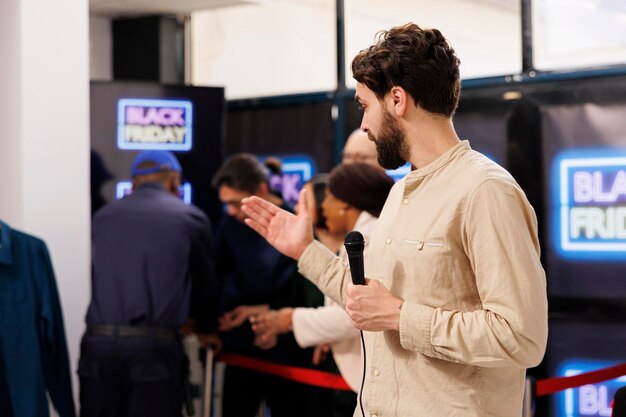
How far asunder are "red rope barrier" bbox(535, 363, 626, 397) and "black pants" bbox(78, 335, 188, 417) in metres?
1.71

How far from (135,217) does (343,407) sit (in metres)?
1.39

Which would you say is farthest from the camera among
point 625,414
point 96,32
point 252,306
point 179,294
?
point 96,32

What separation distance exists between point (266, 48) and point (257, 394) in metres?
2.81

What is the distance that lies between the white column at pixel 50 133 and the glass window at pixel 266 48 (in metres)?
2.08

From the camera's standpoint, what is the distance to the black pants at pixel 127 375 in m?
4.68

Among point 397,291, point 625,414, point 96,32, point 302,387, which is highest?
point 96,32

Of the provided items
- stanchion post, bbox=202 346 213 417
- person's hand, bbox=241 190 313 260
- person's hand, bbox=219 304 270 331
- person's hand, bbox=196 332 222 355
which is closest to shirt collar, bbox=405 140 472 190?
person's hand, bbox=241 190 313 260

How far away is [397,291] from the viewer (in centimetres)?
219

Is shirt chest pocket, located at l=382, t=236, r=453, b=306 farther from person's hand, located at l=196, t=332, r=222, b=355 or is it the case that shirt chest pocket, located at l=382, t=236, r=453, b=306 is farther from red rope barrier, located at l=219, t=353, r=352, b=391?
person's hand, located at l=196, t=332, r=222, b=355

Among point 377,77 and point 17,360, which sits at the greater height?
→ point 377,77

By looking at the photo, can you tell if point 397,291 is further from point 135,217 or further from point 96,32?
point 96,32

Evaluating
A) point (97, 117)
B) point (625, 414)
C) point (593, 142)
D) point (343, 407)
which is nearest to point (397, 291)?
point (625, 414)

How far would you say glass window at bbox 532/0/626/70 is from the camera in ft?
17.8

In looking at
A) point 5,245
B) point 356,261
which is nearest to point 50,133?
point 5,245
